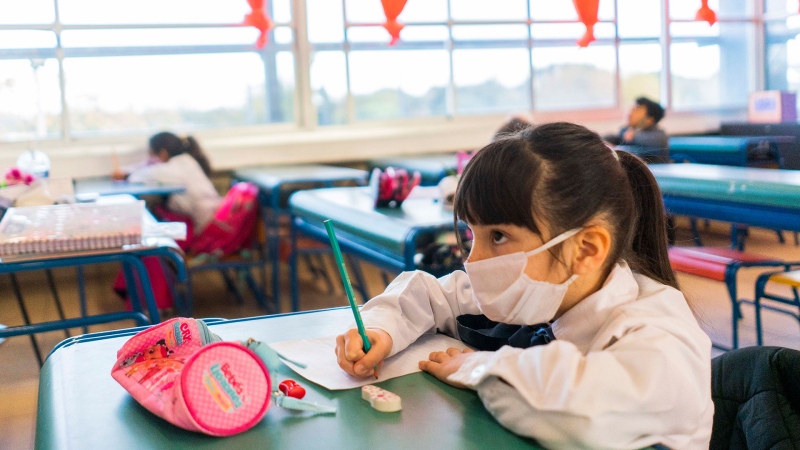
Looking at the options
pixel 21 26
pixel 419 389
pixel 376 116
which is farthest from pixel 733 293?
pixel 21 26

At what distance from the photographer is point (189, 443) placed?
82cm

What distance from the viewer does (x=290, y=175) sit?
4465 mm

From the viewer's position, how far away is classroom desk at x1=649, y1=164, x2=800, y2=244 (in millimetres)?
2746

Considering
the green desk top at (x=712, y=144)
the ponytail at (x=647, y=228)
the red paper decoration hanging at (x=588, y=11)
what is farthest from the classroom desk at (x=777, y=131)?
the ponytail at (x=647, y=228)

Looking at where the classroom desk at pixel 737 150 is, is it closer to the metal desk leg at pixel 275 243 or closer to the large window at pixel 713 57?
the large window at pixel 713 57

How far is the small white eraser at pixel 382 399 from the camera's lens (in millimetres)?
897

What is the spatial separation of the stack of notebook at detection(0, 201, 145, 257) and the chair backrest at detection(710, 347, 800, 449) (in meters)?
1.70

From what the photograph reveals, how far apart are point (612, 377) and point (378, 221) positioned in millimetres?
1986

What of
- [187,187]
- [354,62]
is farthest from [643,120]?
[187,187]

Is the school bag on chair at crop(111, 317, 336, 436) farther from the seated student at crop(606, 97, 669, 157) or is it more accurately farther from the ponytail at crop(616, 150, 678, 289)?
the seated student at crop(606, 97, 669, 157)

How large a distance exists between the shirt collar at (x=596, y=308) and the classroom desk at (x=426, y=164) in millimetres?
3096

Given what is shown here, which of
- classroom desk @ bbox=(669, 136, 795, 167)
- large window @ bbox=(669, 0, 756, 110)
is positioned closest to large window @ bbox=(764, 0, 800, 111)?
large window @ bbox=(669, 0, 756, 110)

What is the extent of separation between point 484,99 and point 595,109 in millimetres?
970

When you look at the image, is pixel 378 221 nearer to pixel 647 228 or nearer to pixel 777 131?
pixel 647 228
